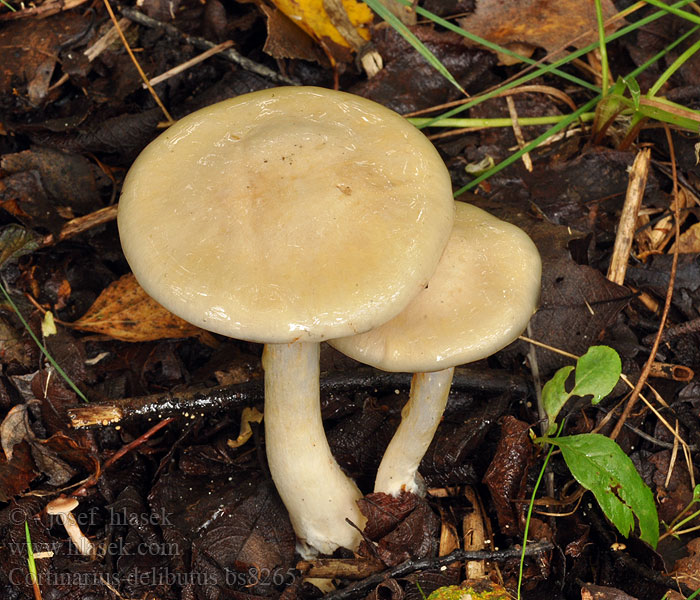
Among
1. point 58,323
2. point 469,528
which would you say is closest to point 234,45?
point 58,323

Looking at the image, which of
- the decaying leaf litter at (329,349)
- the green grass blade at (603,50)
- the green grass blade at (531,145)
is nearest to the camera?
the decaying leaf litter at (329,349)

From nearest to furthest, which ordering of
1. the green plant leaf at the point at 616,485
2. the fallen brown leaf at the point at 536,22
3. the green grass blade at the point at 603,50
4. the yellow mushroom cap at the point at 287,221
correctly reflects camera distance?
the yellow mushroom cap at the point at 287,221 < the green plant leaf at the point at 616,485 < the green grass blade at the point at 603,50 < the fallen brown leaf at the point at 536,22

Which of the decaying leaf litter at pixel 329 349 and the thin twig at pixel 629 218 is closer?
the decaying leaf litter at pixel 329 349

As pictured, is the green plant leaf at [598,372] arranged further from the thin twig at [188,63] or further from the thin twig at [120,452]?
the thin twig at [188,63]

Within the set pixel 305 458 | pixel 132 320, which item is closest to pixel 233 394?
pixel 305 458

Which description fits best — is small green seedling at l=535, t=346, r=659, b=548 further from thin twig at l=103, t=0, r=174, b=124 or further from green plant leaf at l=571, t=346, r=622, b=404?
thin twig at l=103, t=0, r=174, b=124

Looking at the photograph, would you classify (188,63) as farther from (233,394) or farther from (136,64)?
(233,394)

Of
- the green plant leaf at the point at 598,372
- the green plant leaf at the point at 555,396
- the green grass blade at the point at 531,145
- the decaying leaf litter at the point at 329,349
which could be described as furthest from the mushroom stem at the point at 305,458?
the green grass blade at the point at 531,145

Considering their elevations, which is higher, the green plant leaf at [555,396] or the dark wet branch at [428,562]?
the green plant leaf at [555,396]
